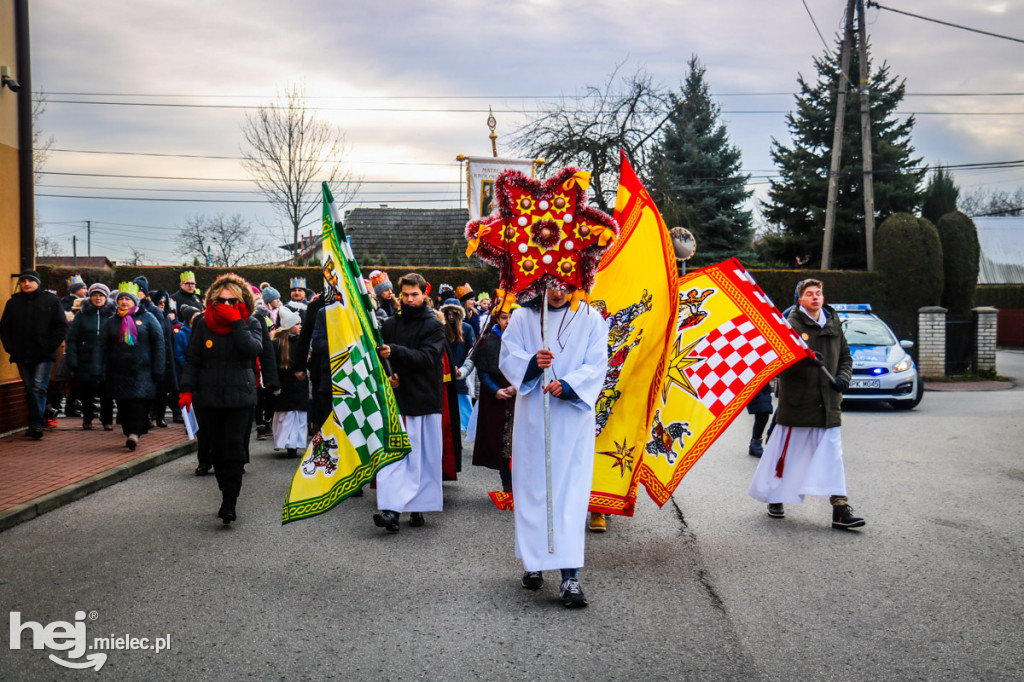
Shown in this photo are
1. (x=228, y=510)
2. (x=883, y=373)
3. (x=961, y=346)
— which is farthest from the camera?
(x=961, y=346)

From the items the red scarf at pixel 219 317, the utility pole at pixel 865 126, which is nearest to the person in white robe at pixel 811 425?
the red scarf at pixel 219 317

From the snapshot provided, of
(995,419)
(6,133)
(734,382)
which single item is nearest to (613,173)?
(995,419)

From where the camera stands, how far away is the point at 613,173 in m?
28.8

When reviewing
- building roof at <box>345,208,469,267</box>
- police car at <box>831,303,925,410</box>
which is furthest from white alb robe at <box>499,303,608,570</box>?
building roof at <box>345,208,469,267</box>

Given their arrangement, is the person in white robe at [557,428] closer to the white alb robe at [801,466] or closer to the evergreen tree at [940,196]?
the white alb robe at [801,466]

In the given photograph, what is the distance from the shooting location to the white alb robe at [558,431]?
5.06 meters

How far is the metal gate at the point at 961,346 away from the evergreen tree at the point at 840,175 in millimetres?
10446

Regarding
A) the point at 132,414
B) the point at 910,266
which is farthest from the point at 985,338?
the point at 132,414

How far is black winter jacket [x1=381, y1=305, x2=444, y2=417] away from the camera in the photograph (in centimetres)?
697

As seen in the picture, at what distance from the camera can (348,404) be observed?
20.6 ft

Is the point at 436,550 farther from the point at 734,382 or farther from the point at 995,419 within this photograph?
the point at 995,419

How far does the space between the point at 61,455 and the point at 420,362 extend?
510cm

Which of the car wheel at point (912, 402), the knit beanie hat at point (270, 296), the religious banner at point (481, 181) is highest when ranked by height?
the religious banner at point (481, 181)

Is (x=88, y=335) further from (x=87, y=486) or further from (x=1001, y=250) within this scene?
(x=1001, y=250)
